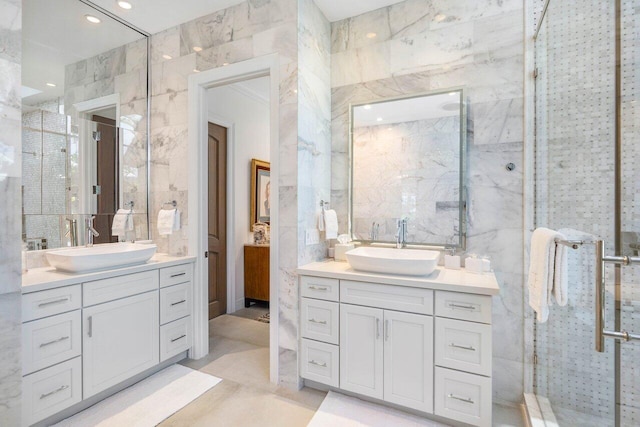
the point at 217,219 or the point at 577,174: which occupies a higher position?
the point at 577,174

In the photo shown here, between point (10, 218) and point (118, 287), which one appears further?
point (118, 287)

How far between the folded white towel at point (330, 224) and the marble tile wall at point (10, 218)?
1.84m

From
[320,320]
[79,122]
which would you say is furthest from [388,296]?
[79,122]

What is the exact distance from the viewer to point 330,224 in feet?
7.99

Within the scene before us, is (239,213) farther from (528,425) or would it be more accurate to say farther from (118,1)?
(528,425)

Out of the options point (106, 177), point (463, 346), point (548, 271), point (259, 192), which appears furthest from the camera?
point (259, 192)

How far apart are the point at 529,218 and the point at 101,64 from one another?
3539 mm

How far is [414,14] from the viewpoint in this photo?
234cm

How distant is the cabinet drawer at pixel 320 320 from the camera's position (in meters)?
2.05

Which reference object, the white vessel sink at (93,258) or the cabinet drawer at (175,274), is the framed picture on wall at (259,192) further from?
the white vessel sink at (93,258)

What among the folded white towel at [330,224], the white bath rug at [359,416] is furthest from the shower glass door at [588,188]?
the folded white towel at [330,224]

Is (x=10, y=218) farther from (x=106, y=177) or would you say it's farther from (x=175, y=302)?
(x=175, y=302)

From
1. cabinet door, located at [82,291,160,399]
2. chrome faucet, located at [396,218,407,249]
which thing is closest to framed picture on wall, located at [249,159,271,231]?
cabinet door, located at [82,291,160,399]

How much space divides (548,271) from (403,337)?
0.86 meters
